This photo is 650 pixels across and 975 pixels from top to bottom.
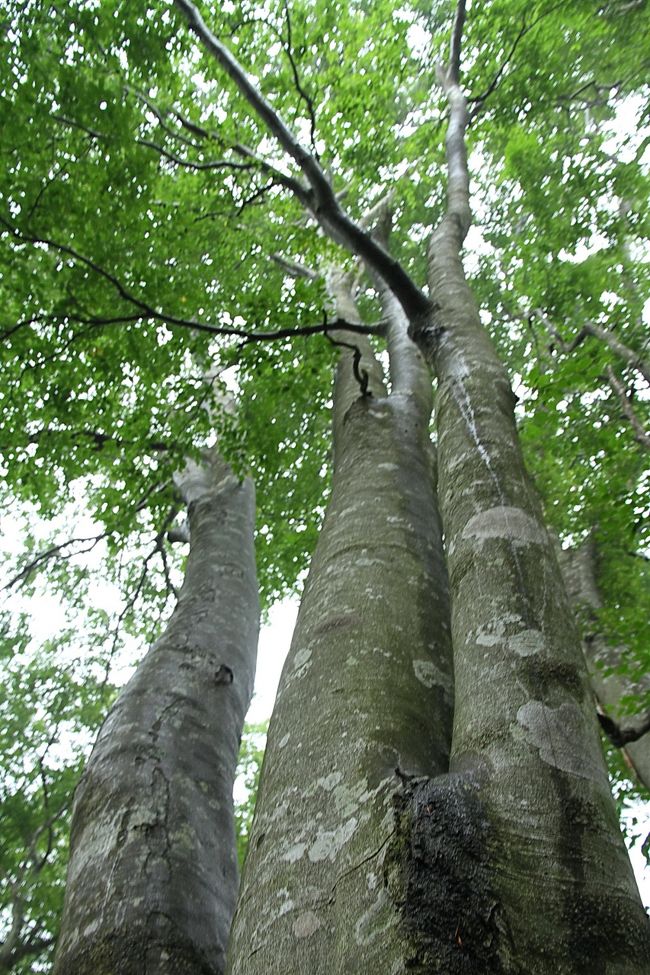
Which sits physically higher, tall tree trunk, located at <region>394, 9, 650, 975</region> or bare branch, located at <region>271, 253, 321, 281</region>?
bare branch, located at <region>271, 253, 321, 281</region>

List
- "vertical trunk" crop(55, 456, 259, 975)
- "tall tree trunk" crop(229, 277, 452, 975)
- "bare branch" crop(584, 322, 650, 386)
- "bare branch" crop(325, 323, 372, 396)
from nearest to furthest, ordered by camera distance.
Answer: "tall tree trunk" crop(229, 277, 452, 975)
"vertical trunk" crop(55, 456, 259, 975)
"bare branch" crop(325, 323, 372, 396)
"bare branch" crop(584, 322, 650, 386)

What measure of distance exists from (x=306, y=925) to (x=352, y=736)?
0.50 m

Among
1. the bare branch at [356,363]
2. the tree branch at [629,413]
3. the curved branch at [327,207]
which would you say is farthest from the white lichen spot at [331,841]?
the tree branch at [629,413]

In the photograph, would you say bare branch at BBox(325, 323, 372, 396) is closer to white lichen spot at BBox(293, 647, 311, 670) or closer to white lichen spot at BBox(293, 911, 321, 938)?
white lichen spot at BBox(293, 647, 311, 670)

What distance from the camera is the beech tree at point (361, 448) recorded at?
1.30 m

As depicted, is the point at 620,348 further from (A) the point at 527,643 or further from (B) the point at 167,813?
(B) the point at 167,813

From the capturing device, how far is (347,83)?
647 cm

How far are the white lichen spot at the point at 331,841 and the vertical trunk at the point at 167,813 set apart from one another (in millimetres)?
717

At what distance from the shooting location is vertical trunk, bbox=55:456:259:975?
186cm

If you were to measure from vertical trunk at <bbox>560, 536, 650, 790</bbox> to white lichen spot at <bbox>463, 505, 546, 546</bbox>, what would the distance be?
6.37ft

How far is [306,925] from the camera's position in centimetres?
133

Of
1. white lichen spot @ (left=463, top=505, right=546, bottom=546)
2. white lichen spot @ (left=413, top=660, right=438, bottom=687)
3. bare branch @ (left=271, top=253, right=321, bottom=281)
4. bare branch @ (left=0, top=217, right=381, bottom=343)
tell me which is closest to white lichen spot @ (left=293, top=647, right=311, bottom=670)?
white lichen spot @ (left=413, top=660, right=438, bottom=687)

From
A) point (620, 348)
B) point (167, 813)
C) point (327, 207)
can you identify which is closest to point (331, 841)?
point (167, 813)

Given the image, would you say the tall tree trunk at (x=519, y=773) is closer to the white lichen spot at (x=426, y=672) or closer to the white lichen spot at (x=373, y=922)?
the white lichen spot at (x=373, y=922)
